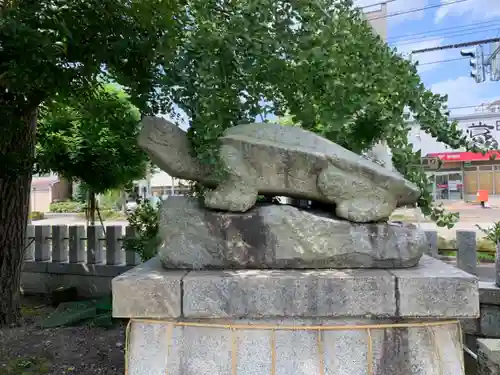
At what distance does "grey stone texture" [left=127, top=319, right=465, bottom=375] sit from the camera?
7.97ft

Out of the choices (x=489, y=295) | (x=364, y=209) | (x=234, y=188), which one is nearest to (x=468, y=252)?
(x=489, y=295)

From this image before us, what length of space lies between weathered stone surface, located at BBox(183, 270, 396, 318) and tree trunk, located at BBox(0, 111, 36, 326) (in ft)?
12.2

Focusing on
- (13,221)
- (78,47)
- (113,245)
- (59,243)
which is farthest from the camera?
(59,243)

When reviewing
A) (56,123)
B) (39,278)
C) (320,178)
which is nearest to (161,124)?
(320,178)

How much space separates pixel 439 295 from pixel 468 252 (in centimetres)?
382

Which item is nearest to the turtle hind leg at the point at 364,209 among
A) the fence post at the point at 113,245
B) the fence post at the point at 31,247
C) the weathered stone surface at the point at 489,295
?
the weathered stone surface at the point at 489,295

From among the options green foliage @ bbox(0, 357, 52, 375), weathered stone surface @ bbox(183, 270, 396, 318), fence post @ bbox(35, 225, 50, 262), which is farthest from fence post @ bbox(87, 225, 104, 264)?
weathered stone surface @ bbox(183, 270, 396, 318)

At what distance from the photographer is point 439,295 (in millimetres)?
2396

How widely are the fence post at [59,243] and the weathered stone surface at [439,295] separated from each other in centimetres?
698

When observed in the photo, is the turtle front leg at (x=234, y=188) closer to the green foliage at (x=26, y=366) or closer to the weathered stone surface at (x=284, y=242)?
the weathered stone surface at (x=284, y=242)

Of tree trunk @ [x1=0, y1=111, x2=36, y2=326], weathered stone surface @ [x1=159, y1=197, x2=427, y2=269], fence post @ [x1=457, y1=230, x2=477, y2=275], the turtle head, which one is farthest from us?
fence post @ [x1=457, y1=230, x2=477, y2=275]

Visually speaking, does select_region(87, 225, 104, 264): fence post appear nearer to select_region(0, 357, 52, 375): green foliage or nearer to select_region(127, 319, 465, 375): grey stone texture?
select_region(0, 357, 52, 375): green foliage

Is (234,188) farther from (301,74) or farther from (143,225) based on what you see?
(143,225)

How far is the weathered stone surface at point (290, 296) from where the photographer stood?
243 centimetres
